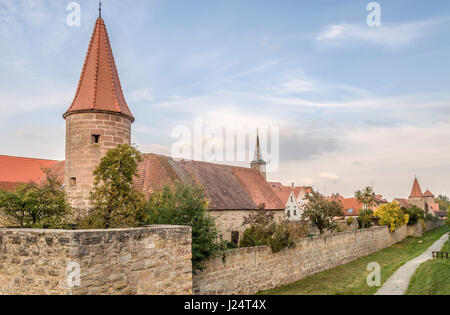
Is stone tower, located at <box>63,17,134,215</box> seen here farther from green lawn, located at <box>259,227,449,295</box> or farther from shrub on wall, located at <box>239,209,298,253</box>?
green lawn, located at <box>259,227,449,295</box>

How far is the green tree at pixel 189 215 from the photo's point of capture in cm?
1319

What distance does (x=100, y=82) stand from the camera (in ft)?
47.1

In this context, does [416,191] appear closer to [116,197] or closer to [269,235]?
[269,235]

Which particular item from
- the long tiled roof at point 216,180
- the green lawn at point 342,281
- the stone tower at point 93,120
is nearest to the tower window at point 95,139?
the stone tower at point 93,120

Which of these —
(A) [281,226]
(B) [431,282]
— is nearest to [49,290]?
(A) [281,226]

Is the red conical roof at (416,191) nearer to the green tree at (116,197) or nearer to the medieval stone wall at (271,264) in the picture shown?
the medieval stone wall at (271,264)

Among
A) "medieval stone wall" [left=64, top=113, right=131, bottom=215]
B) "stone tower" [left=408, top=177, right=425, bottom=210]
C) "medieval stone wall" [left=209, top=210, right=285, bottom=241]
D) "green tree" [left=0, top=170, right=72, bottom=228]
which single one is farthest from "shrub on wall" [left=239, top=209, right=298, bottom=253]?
"stone tower" [left=408, top=177, right=425, bottom=210]

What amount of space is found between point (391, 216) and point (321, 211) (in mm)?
15580

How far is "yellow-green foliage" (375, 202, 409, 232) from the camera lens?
3796 cm

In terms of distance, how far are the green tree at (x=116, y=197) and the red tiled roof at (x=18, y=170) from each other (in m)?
27.7

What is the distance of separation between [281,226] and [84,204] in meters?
9.66

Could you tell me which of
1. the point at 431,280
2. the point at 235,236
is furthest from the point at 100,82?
the point at 431,280

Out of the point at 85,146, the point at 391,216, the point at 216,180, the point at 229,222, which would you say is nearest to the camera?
the point at 85,146
